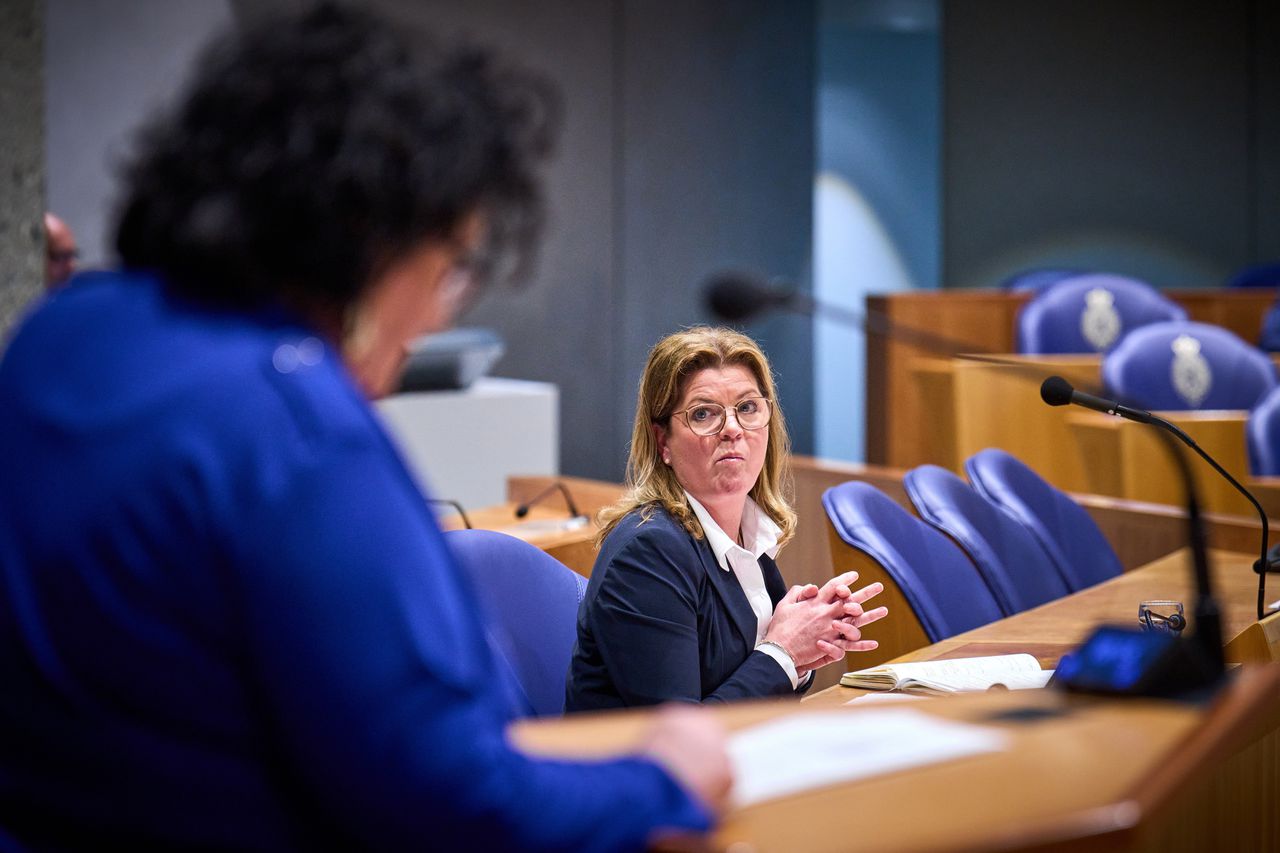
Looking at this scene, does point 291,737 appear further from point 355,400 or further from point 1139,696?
point 1139,696

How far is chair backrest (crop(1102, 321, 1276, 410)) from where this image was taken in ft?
16.1

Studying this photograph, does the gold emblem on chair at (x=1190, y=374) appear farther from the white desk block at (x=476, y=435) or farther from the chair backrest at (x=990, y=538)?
the white desk block at (x=476, y=435)

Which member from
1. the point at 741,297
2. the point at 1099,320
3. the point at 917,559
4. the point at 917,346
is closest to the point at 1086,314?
the point at 1099,320

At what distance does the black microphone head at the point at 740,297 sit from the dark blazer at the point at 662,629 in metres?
0.50

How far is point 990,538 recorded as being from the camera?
10.2ft

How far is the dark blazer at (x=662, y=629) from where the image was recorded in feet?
6.41

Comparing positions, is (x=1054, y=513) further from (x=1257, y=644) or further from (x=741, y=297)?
(x=741, y=297)

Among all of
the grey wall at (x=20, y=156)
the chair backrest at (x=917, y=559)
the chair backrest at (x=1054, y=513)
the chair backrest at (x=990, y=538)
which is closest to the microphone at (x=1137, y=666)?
the chair backrest at (x=917, y=559)

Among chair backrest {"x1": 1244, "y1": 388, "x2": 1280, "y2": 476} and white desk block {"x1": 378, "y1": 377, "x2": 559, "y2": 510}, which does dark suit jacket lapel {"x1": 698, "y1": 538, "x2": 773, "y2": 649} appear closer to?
chair backrest {"x1": 1244, "y1": 388, "x2": 1280, "y2": 476}

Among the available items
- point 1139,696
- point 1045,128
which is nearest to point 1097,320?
point 1045,128

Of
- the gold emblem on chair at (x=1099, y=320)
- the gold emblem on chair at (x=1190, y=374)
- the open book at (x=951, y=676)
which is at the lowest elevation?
the open book at (x=951, y=676)

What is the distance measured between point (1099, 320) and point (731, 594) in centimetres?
435

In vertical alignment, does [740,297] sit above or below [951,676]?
above

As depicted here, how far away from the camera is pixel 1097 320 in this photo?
19.7ft
